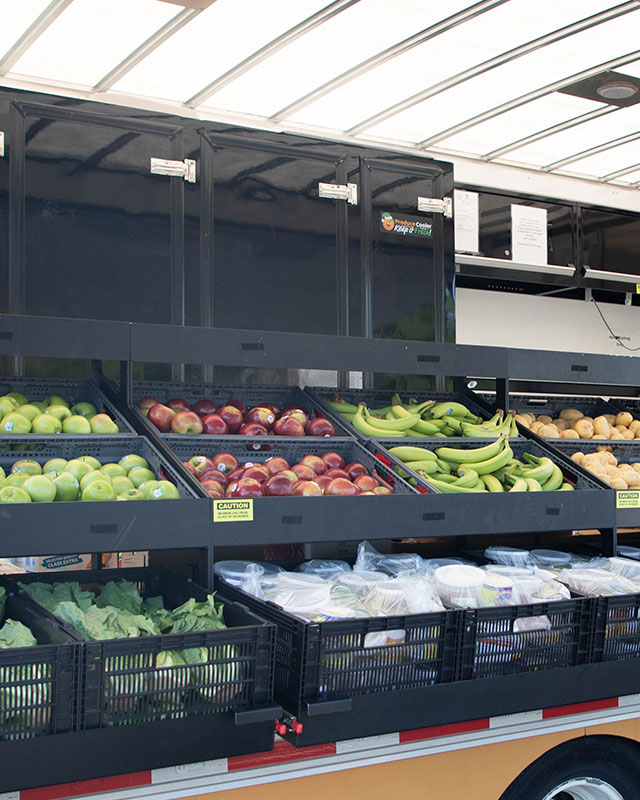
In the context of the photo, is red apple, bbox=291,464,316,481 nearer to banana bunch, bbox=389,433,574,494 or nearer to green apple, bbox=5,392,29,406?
banana bunch, bbox=389,433,574,494

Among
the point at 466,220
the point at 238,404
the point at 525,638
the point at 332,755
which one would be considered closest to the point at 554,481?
the point at 525,638

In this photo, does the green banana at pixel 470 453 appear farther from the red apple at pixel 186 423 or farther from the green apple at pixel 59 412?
the green apple at pixel 59 412

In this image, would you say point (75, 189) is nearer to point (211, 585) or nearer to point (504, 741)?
point (211, 585)

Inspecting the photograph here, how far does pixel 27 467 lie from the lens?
8.13ft

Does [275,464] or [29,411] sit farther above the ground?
[29,411]

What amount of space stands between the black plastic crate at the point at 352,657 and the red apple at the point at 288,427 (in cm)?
92

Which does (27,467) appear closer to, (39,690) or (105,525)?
(105,525)

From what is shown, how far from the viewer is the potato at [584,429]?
3920 millimetres

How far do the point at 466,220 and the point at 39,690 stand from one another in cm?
528

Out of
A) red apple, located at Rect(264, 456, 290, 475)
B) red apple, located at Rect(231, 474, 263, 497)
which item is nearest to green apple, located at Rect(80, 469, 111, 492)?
red apple, located at Rect(231, 474, 263, 497)

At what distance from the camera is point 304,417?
3.19 meters

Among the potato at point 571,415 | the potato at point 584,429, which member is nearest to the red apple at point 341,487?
the potato at point 584,429

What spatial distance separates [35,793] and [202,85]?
454 centimetres

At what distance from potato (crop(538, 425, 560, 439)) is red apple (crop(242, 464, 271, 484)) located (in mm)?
1541
